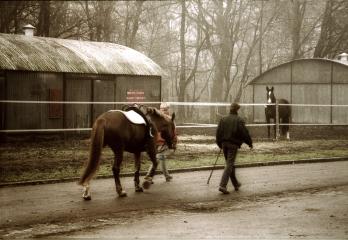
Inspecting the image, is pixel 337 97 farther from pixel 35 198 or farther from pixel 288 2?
pixel 35 198

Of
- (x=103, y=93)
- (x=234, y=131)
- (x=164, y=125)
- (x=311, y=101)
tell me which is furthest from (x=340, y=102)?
(x=234, y=131)

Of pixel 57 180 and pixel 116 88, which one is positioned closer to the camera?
pixel 57 180

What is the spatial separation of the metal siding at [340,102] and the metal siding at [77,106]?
13.4 m

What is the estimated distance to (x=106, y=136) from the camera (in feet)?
35.7

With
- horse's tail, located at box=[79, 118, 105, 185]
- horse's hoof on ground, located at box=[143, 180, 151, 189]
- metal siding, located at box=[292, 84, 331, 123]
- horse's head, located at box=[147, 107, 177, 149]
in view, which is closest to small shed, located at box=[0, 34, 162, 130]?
metal siding, located at box=[292, 84, 331, 123]

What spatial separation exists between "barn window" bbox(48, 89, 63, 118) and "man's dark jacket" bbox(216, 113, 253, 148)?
12.8 meters

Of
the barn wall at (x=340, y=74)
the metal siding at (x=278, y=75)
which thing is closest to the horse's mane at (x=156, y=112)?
the barn wall at (x=340, y=74)

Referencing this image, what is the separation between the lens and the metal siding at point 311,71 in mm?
31719

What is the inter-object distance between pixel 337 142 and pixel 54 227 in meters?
17.1

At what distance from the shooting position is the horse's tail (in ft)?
33.8

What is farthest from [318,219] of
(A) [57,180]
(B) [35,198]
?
(A) [57,180]

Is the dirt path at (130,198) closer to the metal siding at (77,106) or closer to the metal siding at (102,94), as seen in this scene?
the metal siding at (77,106)

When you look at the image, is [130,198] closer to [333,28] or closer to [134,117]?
[134,117]

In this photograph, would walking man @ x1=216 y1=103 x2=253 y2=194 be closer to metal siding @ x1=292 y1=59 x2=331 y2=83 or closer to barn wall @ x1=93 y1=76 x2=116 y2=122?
barn wall @ x1=93 y1=76 x2=116 y2=122
